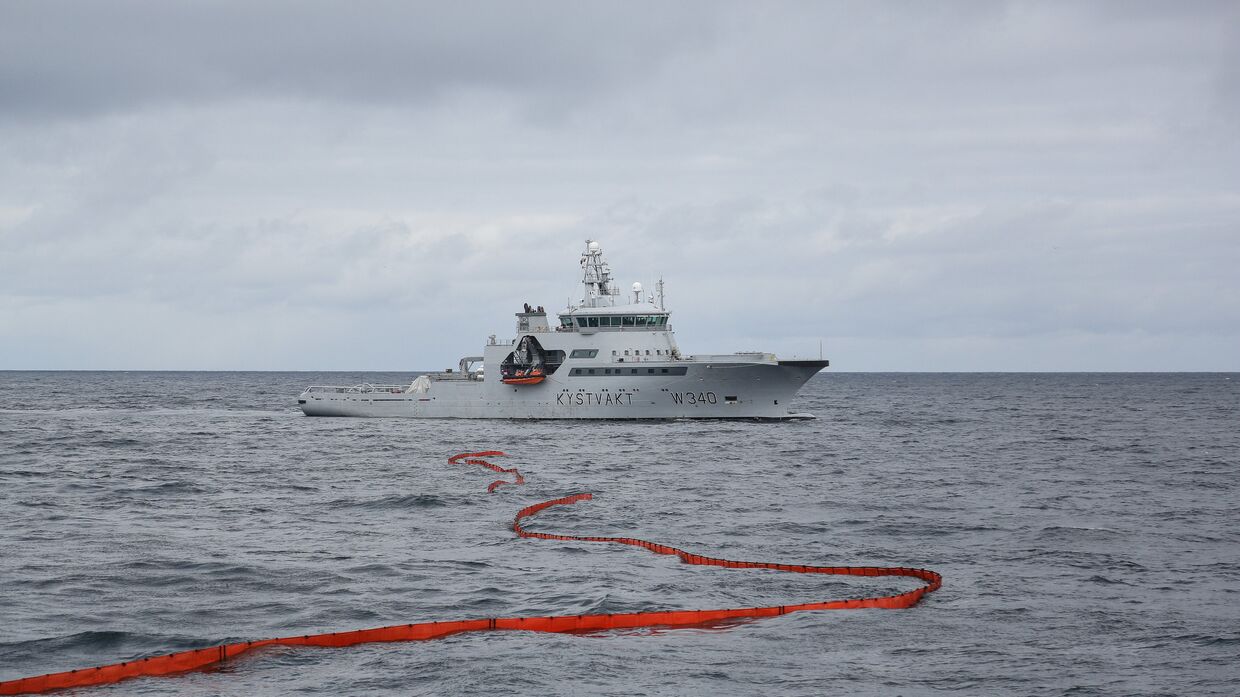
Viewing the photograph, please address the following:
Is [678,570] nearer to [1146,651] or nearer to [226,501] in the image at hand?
[1146,651]

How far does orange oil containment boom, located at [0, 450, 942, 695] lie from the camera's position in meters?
13.6

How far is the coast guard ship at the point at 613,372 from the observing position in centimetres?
6450

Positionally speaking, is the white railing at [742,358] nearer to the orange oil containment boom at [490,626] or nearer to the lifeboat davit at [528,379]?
the lifeboat davit at [528,379]

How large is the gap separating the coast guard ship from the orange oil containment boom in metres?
42.0

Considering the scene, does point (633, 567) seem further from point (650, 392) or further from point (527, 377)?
point (527, 377)

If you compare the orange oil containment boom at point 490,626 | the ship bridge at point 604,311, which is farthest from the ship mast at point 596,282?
the orange oil containment boom at point 490,626

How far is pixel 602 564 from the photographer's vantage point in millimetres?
22312

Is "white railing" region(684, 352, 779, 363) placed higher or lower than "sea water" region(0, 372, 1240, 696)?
higher

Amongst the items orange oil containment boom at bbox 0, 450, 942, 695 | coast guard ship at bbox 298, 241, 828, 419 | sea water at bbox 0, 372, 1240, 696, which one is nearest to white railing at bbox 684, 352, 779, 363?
coast guard ship at bbox 298, 241, 828, 419

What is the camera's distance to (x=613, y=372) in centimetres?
6562

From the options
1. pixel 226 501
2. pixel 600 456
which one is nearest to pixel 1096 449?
pixel 600 456

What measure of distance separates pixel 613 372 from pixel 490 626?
1932 inches

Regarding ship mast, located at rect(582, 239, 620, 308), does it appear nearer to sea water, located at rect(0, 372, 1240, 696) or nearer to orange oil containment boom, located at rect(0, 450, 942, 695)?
sea water, located at rect(0, 372, 1240, 696)

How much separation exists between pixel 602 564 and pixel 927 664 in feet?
28.0
